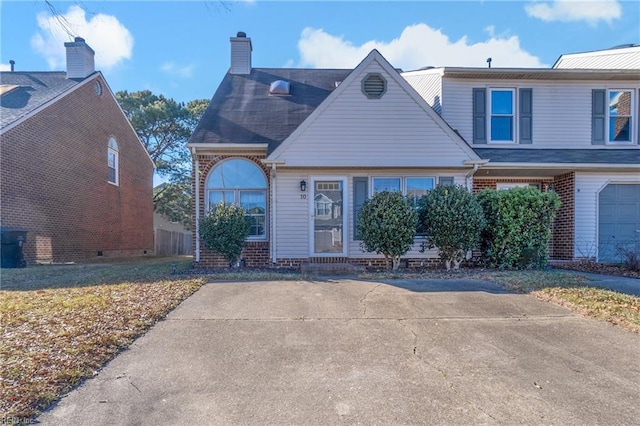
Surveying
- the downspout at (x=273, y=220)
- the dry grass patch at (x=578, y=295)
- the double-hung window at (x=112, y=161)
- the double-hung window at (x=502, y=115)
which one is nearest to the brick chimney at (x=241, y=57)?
the downspout at (x=273, y=220)

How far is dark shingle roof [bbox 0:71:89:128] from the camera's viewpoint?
11836 mm

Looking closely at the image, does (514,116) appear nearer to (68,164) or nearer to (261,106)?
(261,106)

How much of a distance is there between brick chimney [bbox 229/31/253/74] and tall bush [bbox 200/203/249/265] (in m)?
6.84

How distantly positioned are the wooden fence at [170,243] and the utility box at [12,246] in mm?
10503

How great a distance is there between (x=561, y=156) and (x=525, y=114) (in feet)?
5.46

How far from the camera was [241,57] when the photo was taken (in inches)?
529

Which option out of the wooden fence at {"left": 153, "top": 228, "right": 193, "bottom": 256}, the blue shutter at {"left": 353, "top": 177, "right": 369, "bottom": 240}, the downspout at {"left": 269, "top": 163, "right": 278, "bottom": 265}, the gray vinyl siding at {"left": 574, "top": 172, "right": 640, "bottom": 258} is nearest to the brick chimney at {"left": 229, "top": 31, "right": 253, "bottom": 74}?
the downspout at {"left": 269, "top": 163, "right": 278, "bottom": 265}

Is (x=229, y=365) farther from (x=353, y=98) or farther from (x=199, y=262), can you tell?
(x=353, y=98)

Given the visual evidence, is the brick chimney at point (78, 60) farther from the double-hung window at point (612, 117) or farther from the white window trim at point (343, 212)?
the double-hung window at point (612, 117)

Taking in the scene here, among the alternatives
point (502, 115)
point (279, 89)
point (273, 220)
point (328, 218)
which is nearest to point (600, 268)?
point (502, 115)

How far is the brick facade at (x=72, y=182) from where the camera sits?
457 inches

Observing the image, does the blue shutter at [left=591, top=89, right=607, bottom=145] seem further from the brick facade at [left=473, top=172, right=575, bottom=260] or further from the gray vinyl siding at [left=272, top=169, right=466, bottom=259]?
the gray vinyl siding at [left=272, top=169, right=466, bottom=259]

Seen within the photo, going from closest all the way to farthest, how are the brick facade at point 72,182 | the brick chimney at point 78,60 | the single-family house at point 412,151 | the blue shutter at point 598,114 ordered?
the single-family house at point 412,151 → the blue shutter at point 598,114 → the brick facade at point 72,182 → the brick chimney at point 78,60

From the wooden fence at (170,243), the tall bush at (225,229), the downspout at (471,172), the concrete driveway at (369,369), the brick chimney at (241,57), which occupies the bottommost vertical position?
the wooden fence at (170,243)
